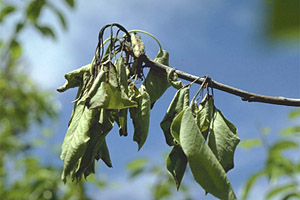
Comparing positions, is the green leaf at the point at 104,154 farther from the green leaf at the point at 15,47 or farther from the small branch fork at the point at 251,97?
the green leaf at the point at 15,47

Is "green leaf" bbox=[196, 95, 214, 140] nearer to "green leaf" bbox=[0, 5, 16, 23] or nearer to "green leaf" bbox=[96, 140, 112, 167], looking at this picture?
"green leaf" bbox=[96, 140, 112, 167]

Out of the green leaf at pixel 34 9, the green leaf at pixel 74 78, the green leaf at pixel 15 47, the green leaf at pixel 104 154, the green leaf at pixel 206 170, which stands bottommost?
the green leaf at pixel 206 170

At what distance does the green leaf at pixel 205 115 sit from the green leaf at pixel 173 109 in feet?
0.12

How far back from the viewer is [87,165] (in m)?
0.87

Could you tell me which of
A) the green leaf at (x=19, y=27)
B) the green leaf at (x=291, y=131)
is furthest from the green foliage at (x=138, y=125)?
the green leaf at (x=19, y=27)

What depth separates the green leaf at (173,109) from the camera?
0.93 metres

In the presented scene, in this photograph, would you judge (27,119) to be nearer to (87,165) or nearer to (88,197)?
(88,197)

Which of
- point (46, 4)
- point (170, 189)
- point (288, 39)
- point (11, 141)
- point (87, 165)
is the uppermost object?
point (11, 141)

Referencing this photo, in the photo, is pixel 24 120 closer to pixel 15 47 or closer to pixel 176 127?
pixel 15 47

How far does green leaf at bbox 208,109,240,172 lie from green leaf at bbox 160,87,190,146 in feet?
0.24

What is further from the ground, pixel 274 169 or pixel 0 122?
pixel 0 122

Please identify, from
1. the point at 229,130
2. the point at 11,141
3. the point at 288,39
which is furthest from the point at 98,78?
the point at 11,141

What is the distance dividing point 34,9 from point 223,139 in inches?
68.2

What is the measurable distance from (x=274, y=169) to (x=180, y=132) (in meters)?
1.40
